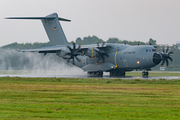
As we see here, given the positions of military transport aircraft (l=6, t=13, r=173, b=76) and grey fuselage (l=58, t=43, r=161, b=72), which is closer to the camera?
grey fuselage (l=58, t=43, r=161, b=72)

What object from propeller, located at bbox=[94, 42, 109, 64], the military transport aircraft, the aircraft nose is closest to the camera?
the aircraft nose

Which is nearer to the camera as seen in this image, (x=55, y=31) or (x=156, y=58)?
(x=156, y=58)

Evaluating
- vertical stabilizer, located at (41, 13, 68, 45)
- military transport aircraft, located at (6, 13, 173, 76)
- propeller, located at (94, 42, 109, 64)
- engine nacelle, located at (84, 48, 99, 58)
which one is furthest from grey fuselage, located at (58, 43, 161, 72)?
vertical stabilizer, located at (41, 13, 68, 45)

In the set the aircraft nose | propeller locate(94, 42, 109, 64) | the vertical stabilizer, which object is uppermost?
the vertical stabilizer

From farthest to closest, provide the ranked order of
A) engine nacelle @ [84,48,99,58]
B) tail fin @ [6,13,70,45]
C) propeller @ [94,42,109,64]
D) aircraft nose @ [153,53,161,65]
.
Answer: tail fin @ [6,13,70,45] < engine nacelle @ [84,48,99,58] < propeller @ [94,42,109,64] < aircraft nose @ [153,53,161,65]

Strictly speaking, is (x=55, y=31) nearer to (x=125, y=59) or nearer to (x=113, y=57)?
(x=113, y=57)

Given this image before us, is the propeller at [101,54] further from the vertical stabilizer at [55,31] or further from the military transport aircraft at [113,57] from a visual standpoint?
the vertical stabilizer at [55,31]

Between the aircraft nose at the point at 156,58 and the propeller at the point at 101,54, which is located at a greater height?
the propeller at the point at 101,54

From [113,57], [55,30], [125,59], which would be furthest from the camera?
[55,30]

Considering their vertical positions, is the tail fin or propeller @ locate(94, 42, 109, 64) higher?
the tail fin

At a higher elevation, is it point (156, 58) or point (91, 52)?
point (91, 52)

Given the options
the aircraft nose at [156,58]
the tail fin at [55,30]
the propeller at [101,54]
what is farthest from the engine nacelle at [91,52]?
the aircraft nose at [156,58]

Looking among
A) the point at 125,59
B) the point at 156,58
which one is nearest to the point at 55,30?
the point at 125,59

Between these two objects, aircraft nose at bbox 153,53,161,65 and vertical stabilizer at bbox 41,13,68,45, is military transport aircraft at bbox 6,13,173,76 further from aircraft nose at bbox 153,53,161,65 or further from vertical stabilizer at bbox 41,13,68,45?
vertical stabilizer at bbox 41,13,68,45
